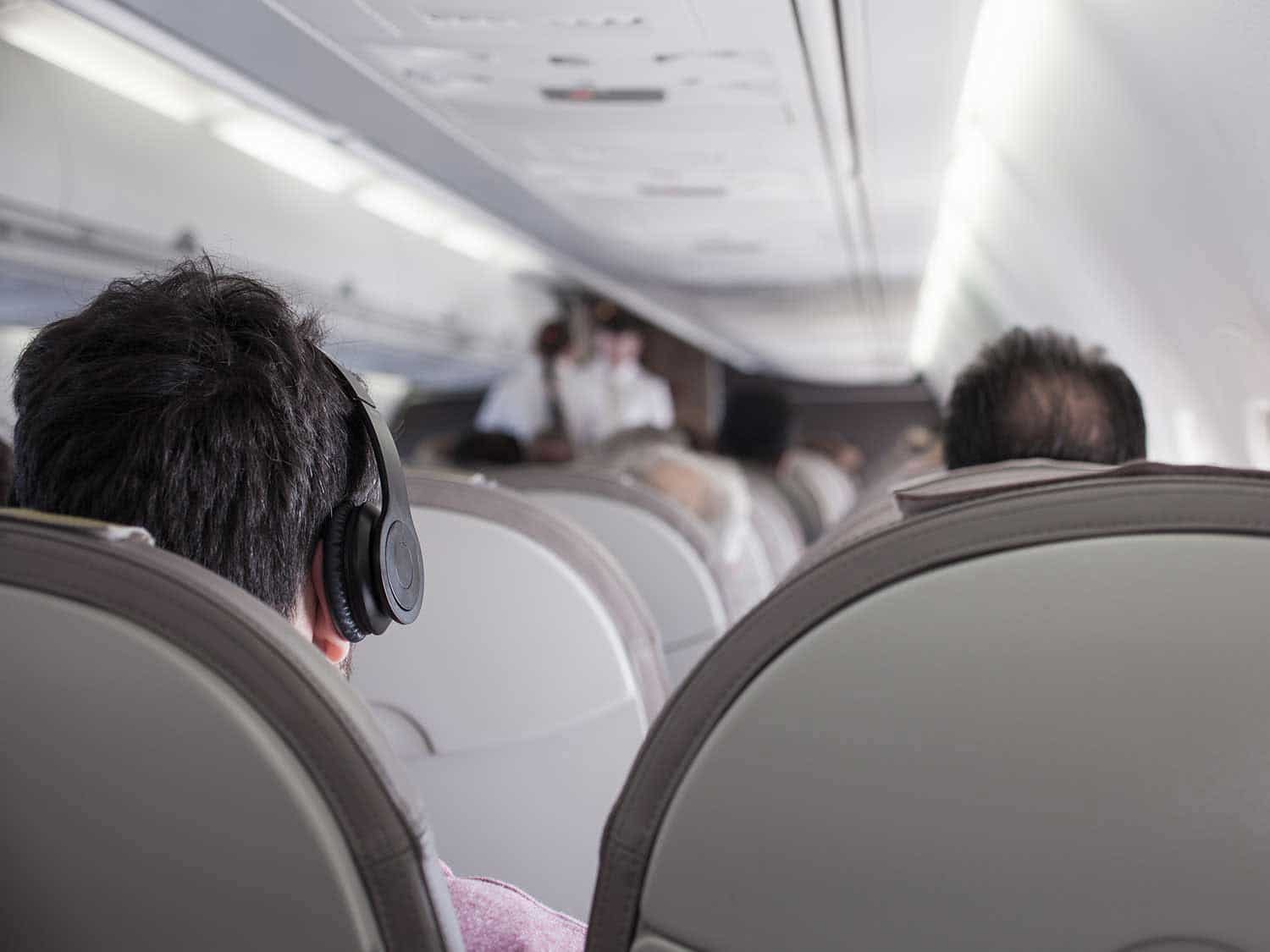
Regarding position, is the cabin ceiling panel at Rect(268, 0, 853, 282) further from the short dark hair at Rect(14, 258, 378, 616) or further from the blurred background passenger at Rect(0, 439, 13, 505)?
the short dark hair at Rect(14, 258, 378, 616)

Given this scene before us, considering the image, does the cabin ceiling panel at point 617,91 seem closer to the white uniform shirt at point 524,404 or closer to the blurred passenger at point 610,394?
the white uniform shirt at point 524,404

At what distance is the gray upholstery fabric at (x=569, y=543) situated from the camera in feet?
6.80

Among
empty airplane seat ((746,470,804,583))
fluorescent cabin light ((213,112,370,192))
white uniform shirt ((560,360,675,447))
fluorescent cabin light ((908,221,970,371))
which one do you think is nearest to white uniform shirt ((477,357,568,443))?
white uniform shirt ((560,360,675,447))

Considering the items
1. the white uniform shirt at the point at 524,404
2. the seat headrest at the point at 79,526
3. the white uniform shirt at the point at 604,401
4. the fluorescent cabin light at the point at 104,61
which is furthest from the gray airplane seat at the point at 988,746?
the white uniform shirt at the point at 604,401

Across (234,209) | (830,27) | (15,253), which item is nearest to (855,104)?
(830,27)

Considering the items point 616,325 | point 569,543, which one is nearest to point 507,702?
point 569,543

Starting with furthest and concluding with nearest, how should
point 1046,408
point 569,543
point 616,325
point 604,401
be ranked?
point 616,325 < point 604,401 < point 1046,408 < point 569,543

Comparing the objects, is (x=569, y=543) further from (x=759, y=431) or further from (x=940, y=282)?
(x=759, y=431)

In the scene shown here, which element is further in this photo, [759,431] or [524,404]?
[524,404]

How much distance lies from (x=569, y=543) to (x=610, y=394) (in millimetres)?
7442

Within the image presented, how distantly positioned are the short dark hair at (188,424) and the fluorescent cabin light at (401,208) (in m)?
5.36

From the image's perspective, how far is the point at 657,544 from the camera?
3271 mm

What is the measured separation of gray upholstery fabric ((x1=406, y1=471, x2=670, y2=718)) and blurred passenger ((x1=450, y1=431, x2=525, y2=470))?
7.57 ft

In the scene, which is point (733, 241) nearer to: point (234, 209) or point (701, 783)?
point (234, 209)
